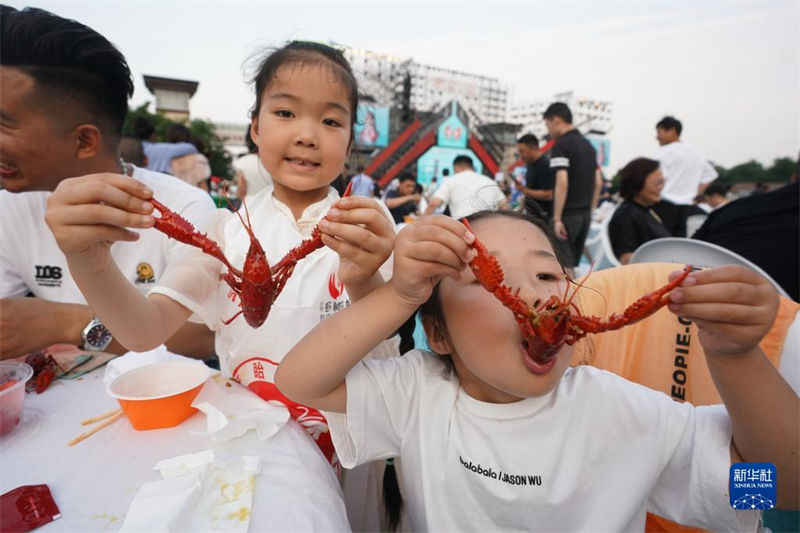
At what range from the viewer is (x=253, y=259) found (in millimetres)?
1243

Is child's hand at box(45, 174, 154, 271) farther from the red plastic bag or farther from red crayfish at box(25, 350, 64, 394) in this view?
red crayfish at box(25, 350, 64, 394)

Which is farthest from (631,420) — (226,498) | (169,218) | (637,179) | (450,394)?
(637,179)

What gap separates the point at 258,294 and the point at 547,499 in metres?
1.14

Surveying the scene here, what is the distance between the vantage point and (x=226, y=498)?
113cm

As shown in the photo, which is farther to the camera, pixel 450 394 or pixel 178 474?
pixel 450 394

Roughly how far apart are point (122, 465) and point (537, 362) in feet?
4.26

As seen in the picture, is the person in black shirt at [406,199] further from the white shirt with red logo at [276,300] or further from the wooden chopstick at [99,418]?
the wooden chopstick at [99,418]

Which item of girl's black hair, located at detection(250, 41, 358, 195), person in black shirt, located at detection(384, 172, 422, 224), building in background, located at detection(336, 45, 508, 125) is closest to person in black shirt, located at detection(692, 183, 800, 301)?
girl's black hair, located at detection(250, 41, 358, 195)

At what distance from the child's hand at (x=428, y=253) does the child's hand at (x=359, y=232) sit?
0.22 feet

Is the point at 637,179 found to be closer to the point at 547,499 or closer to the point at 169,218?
the point at 547,499

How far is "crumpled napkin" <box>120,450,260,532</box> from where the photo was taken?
104 cm

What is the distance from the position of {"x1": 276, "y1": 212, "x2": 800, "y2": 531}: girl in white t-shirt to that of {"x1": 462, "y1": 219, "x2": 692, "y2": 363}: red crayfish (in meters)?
0.05

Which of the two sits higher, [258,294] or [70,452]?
[258,294]

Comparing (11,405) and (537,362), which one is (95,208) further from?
(537,362)
